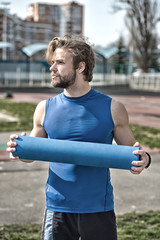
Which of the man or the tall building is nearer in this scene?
the man

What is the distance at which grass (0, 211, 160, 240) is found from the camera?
12.3ft

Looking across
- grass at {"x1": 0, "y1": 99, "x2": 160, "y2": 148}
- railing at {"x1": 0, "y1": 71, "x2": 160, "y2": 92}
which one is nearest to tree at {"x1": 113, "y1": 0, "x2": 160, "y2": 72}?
railing at {"x1": 0, "y1": 71, "x2": 160, "y2": 92}

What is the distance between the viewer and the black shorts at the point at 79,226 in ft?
7.31

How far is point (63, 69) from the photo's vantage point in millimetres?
2189

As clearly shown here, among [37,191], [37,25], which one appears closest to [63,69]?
[37,191]

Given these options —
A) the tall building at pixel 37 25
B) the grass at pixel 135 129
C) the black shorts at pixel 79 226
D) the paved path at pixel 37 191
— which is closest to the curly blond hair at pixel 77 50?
the black shorts at pixel 79 226

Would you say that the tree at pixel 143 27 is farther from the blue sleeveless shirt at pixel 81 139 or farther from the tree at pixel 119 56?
the blue sleeveless shirt at pixel 81 139

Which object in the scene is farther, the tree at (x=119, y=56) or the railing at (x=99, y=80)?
the tree at (x=119, y=56)

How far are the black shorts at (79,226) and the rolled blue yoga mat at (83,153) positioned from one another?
1.17 feet

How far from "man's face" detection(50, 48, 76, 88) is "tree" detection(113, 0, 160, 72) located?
1479 inches

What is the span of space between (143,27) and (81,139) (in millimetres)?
39720

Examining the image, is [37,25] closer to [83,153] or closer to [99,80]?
[99,80]

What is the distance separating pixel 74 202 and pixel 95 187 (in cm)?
14

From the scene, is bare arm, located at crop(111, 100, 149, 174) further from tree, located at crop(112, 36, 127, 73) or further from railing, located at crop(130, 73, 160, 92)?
tree, located at crop(112, 36, 127, 73)
